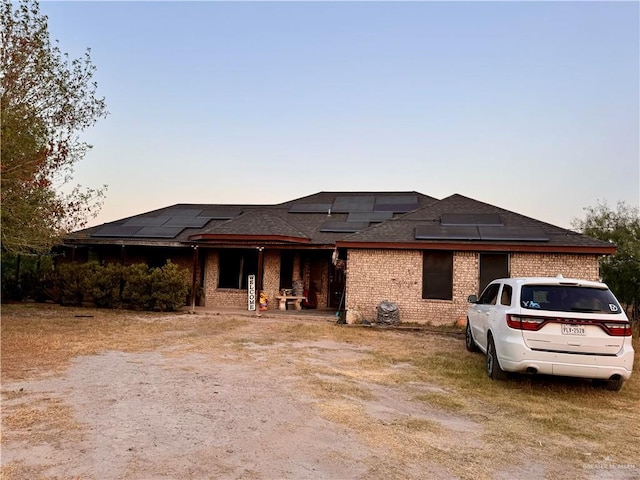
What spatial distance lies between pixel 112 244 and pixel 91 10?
885 cm

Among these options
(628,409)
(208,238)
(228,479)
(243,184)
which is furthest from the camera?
(243,184)

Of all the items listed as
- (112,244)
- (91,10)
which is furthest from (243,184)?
(91,10)

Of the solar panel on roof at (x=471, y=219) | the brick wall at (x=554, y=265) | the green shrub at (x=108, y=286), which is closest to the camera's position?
the brick wall at (x=554, y=265)

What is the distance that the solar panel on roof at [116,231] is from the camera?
58.3 feet

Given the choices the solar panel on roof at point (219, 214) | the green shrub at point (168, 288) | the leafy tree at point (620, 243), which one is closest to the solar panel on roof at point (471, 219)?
the leafy tree at point (620, 243)

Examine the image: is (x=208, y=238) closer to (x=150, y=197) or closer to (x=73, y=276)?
(x=73, y=276)

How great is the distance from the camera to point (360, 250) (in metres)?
14.1

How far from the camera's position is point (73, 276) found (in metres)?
16.3

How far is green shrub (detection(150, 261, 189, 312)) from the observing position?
15383mm

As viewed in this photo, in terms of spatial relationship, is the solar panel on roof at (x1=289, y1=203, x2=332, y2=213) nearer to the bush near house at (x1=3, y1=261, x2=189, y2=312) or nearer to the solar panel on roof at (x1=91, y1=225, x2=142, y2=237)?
the bush near house at (x1=3, y1=261, x2=189, y2=312)

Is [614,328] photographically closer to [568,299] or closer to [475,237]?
[568,299]

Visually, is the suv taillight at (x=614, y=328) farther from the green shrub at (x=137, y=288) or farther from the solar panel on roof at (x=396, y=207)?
the solar panel on roof at (x=396, y=207)

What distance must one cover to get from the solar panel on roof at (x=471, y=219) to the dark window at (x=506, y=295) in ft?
25.9

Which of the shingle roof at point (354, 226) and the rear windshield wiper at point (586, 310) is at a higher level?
the shingle roof at point (354, 226)
